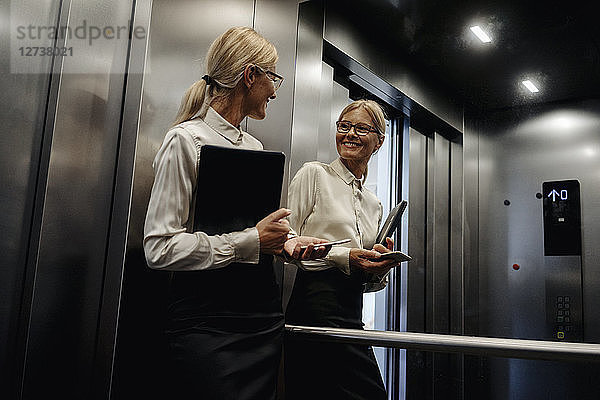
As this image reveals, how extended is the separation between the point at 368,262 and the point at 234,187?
1.88 ft

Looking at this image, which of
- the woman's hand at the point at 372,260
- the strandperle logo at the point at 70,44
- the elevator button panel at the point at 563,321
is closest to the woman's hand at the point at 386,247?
the woman's hand at the point at 372,260

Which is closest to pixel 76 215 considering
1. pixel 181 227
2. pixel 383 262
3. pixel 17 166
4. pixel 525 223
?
pixel 17 166

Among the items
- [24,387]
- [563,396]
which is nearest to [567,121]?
[563,396]

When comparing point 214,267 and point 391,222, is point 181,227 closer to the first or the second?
point 214,267

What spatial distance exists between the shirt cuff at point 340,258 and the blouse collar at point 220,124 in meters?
0.51

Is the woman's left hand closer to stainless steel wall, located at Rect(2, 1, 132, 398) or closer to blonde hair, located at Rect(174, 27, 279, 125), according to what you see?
blonde hair, located at Rect(174, 27, 279, 125)

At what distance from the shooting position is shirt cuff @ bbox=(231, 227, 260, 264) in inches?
60.0

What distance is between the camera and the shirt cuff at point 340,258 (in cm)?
193

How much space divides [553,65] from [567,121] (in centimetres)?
18

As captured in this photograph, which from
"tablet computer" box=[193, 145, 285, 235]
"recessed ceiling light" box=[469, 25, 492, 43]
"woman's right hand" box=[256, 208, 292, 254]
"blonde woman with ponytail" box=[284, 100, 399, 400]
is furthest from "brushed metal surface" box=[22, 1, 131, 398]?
"recessed ceiling light" box=[469, 25, 492, 43]

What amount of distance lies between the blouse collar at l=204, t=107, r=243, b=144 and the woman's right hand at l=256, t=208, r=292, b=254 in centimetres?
27

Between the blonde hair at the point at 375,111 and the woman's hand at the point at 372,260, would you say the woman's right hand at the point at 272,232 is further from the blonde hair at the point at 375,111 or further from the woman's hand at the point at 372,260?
the blonde hair at the point at 375,111

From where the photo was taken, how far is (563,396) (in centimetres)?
162

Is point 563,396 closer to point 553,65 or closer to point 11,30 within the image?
point 553,65
